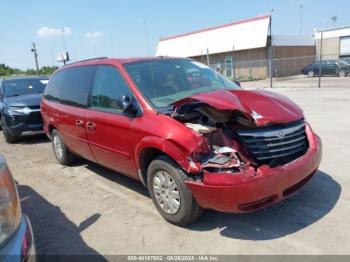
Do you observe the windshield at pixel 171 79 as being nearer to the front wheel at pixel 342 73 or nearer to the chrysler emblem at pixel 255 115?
the chrysler emblem at pixel 255 115

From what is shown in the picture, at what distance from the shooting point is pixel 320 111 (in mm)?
9969

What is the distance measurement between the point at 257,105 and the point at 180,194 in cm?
122

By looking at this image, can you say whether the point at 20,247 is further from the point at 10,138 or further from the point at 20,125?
the point at 10,138

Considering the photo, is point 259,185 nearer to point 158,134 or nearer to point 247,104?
point 247,104

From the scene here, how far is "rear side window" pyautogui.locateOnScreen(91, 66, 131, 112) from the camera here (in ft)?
14.2

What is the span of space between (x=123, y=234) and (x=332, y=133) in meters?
5.29

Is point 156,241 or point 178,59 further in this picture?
point 178,59

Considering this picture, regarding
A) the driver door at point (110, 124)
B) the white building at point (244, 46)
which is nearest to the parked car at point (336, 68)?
the white building at point (244, 46)

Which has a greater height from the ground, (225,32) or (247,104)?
(225,32)

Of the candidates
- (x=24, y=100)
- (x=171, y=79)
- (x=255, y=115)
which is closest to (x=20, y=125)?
(x=24, y=100)

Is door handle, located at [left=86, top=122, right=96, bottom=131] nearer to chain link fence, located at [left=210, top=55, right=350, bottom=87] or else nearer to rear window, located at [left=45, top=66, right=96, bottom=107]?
rear window, located at [left=45, top=66, right=96, bottom=107]

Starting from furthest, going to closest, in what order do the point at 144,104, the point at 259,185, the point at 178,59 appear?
the point at 178,59
the point at 144,104
the point at 259,185

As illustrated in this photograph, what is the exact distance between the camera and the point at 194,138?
3.29 meters

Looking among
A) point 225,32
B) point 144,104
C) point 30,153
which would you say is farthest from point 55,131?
point 225,32
